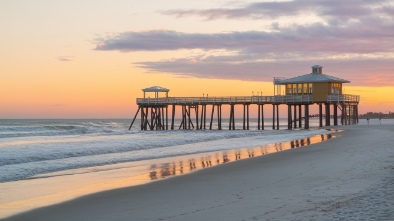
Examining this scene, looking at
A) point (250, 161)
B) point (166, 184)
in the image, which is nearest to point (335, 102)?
point (250, 161)

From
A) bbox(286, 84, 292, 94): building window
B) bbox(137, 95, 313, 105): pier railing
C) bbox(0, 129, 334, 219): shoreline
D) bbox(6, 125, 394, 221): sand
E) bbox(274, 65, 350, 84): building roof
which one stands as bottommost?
bbox(0, 129, 334, 219): shoreline

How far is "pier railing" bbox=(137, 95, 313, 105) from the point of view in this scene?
5288 cm

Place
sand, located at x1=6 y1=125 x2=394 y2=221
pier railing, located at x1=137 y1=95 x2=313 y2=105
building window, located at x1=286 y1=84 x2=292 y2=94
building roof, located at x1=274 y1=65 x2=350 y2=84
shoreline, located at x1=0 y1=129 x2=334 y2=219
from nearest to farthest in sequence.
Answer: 1. sand, located at x1=6 y1=125 x2=394 y2=221
2. shoreline, located at x1=0 y1=129 x2=334 y2=219
3. pier railing, located at x1=137 y1=95 x2=313 y2=105
4. building roof, located at x1=274 y1=65 x2=350 y2=84
5. building window, located at x1=286 y1=84 x2=292 y2=94

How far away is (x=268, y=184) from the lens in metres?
12.5

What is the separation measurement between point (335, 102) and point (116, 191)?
4371cm

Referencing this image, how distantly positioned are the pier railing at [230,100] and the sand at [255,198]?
3754cm

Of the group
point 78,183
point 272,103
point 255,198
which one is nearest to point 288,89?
point 272,103

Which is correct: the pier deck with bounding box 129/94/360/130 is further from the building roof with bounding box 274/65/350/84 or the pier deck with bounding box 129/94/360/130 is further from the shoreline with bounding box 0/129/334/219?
the shoreline with bounding box 0/129/334/219

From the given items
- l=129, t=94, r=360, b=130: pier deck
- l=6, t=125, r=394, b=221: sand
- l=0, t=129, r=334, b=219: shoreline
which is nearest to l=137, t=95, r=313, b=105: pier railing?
l=129, t=94, r=360, b=130: pier deck

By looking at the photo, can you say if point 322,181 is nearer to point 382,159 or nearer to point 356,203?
point 356,203

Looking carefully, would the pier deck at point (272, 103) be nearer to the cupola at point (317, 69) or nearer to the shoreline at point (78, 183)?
the cupola at point (317, 69)

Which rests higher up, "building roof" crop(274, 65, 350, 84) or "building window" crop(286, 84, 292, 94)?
"building roof" crop(274, 65, 350, 84)

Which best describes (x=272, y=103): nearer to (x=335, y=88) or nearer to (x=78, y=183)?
(x=335, y=88)

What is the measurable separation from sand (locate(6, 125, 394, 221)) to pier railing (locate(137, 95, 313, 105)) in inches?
1478
